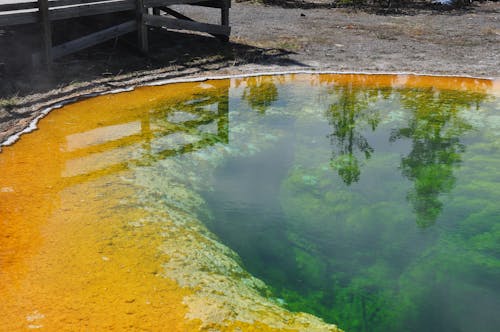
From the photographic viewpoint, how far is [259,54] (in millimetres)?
12703

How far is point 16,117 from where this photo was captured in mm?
8367

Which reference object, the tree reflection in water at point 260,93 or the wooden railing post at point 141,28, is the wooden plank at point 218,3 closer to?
the wooden railing post at point 141,28

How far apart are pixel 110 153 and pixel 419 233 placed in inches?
168

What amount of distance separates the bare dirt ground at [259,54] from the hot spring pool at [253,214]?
0.99m

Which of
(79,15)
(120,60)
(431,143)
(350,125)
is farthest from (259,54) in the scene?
(431,143)

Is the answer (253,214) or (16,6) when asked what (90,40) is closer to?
(16,6)

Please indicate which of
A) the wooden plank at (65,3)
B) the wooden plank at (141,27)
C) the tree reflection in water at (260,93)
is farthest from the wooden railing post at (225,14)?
the wooden plank at (65,3)

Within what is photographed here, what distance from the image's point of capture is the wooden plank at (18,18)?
8938 mm

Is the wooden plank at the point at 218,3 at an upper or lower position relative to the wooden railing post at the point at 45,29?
upper

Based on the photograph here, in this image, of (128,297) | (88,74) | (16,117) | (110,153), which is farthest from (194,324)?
(88,74)

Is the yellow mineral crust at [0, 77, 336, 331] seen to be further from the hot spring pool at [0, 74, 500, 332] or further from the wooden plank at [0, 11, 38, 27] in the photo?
the wooden plank at [0, 11, 38, 27]

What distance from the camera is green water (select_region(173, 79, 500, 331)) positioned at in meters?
4.82

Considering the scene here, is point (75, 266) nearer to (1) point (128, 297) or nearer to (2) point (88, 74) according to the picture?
(1) point (128, 297)

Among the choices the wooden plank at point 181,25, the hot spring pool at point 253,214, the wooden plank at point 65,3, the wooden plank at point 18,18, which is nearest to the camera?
the hot spring pool at point 253,214
